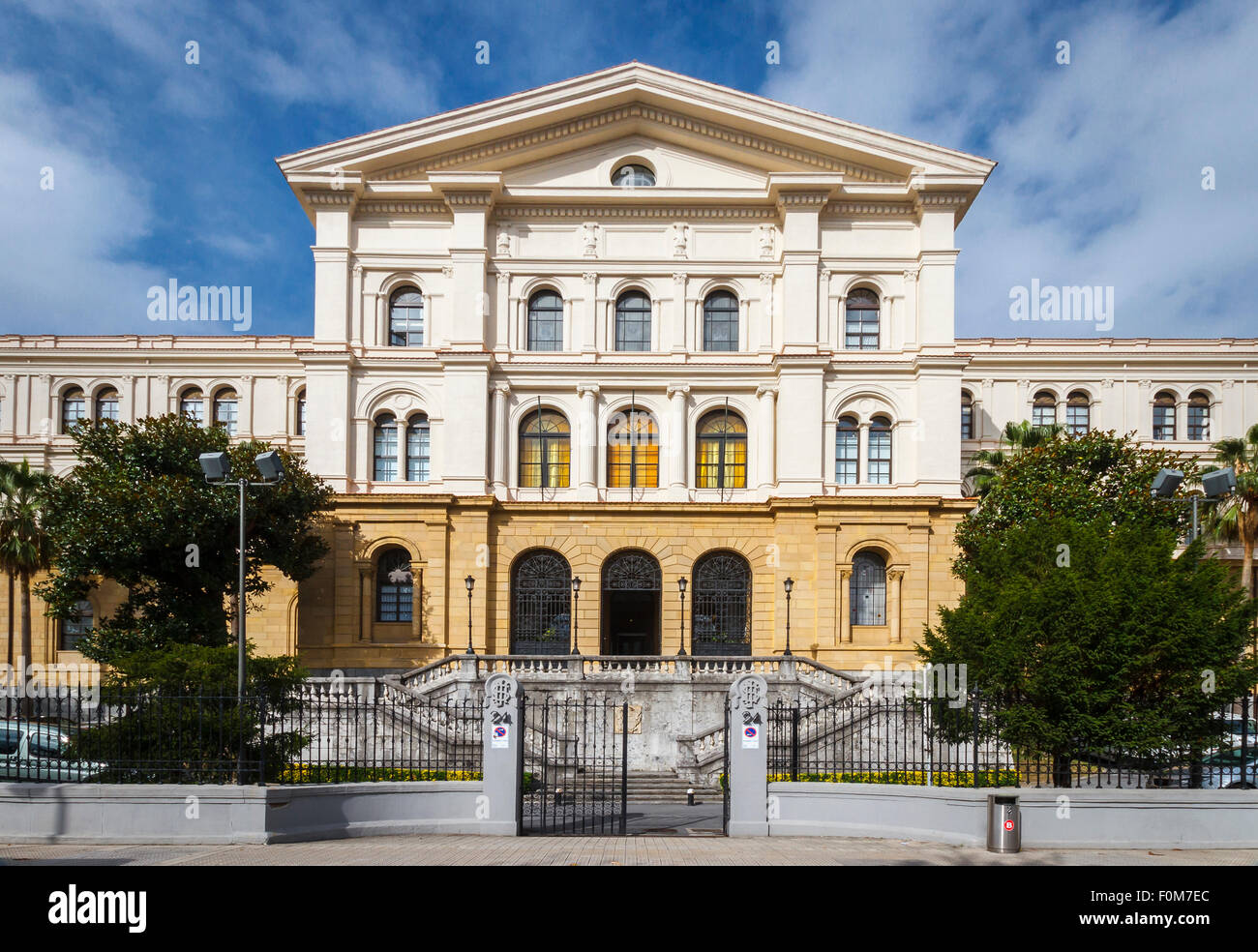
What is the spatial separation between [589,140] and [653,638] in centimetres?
1883

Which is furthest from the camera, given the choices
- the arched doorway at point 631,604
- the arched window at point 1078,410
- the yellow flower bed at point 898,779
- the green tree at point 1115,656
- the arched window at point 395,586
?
the arched window at point 1078,410

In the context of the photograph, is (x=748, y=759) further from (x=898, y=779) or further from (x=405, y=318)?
(x=405, y=318)

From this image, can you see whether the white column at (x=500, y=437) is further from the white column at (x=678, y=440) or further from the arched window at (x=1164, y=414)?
the arched window at (x=1164, y=414)

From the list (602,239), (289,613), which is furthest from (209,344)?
(602,239)

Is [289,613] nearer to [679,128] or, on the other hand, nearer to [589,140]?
[589,140]

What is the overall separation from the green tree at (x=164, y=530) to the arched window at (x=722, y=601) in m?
13.4

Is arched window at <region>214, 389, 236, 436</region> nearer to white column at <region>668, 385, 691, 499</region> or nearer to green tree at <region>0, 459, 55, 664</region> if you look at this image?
green tree at <region>0, 459, 55, 664</region>

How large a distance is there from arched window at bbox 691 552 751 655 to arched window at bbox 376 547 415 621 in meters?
10.1

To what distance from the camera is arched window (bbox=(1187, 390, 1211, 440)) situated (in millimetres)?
44469

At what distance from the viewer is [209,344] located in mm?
43750

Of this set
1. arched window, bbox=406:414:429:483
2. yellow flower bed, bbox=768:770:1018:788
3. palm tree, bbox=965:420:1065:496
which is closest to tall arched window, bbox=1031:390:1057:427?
palm tree, bbox=965:420:1065:496

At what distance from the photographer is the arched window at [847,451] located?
113ft

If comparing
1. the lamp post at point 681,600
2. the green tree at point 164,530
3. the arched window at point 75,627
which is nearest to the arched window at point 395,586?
the green tree at point 164,530

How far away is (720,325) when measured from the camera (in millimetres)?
35469
